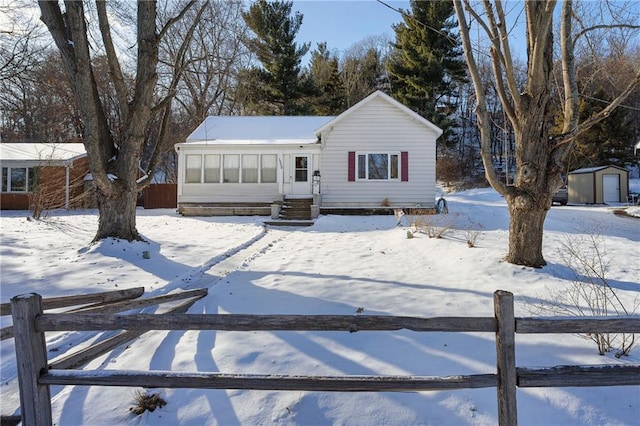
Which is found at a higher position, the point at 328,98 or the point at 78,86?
the point at 328,98

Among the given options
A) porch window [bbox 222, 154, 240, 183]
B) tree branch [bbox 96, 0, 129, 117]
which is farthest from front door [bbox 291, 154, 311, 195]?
tree branch [bbox 96, 0, 129, 117]

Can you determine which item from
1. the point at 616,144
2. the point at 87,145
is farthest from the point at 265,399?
the point at 616,144

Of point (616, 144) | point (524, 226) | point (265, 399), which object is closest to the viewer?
point (265, 399)

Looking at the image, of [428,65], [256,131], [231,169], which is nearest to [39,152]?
[231,169]

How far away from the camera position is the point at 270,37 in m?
29.6

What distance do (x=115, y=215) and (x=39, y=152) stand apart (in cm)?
1626

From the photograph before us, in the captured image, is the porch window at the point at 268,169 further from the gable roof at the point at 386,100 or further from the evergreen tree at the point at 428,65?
the evergreen tree at the point at 428,65

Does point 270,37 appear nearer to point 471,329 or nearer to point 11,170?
point 11,170

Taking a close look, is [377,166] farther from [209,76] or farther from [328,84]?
[328,84]

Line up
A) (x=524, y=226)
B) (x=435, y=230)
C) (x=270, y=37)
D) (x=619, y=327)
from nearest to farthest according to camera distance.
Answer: (x=619, y=327) → (x=524, y=226) → (x=435, y=230) → (x=270, y=37)

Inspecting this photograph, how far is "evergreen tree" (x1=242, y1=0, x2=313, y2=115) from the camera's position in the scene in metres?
29.5

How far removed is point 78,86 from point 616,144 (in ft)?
112

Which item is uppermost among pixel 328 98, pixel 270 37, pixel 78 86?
pixel 270 37

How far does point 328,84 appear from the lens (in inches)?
1302
